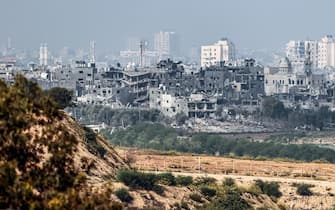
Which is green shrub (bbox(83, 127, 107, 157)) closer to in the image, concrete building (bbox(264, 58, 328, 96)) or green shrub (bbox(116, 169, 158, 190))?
green shrub (bbox(116, 169, 158, 190))

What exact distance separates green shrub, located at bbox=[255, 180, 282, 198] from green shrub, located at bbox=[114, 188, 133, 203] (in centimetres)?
857

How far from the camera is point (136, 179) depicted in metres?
28.8

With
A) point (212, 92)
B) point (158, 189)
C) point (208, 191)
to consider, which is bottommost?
point (208, 191)

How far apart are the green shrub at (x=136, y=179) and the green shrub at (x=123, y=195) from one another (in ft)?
3.24

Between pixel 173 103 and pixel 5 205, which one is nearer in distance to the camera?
pixel 5 205

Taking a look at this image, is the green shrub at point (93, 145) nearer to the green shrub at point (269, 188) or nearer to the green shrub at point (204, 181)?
the green shrub at point (204, 181)

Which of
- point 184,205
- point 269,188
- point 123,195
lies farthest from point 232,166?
point 123,195

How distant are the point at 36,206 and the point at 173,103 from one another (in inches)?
3516

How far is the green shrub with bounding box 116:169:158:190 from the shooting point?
28.5m

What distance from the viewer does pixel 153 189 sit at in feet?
95.3

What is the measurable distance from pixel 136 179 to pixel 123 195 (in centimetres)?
170

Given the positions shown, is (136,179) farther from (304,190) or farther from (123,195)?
(304,190)

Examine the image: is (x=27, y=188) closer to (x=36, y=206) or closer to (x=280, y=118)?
(x=36, y=206)

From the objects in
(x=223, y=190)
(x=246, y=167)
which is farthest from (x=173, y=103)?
(x=223, y=190)
